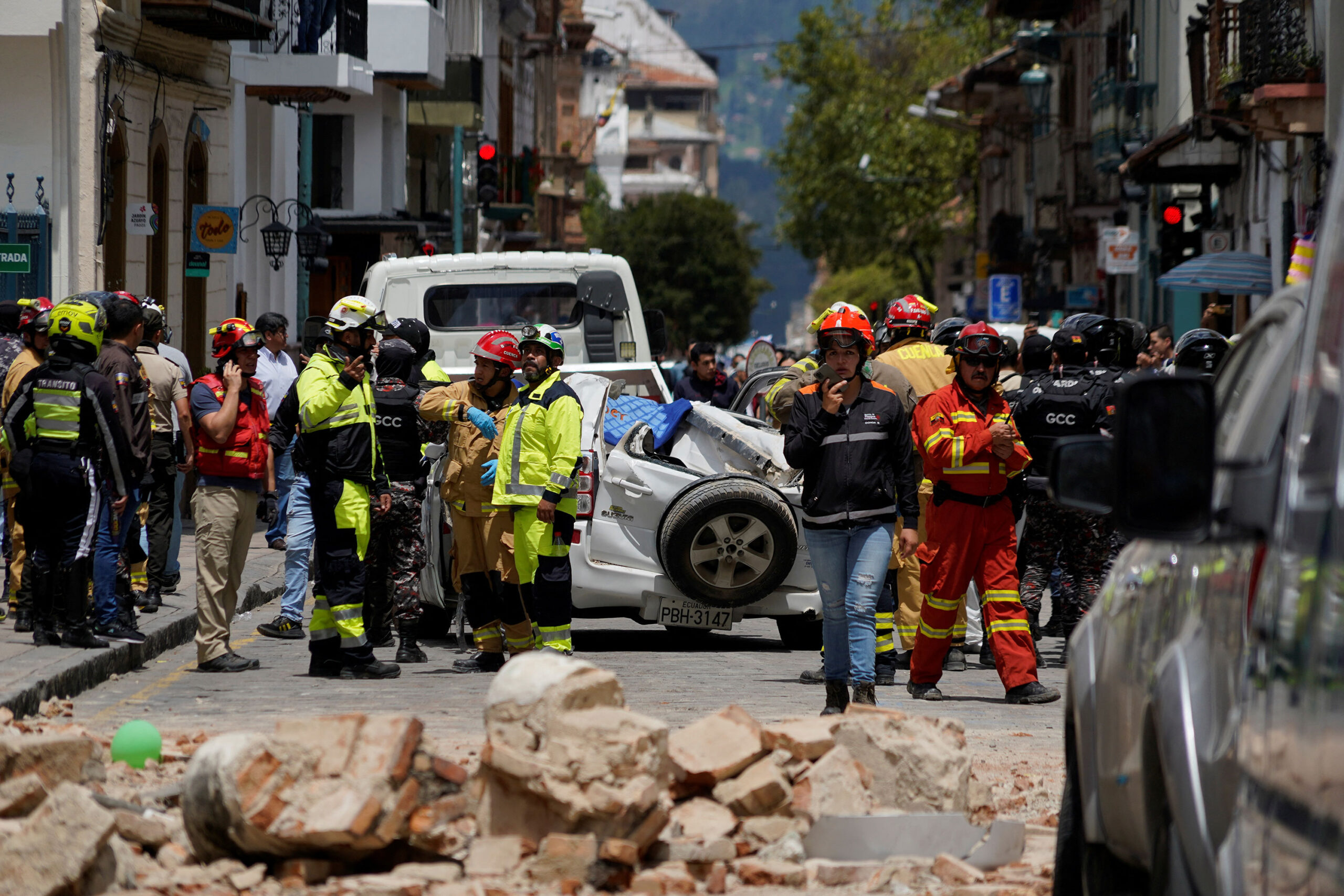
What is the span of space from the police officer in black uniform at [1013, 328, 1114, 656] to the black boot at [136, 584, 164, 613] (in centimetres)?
530

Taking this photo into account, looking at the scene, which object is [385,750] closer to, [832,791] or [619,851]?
[619,851]

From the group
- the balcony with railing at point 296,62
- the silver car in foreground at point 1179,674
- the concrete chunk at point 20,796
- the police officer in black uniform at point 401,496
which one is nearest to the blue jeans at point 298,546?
the police officer in black uniform at point 401,496

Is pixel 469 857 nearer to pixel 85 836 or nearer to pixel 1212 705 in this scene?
pixel 85 836

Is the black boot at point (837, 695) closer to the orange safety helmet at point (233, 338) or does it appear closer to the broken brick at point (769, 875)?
the broken brick at point (769, 875)

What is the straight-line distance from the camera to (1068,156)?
44344 mm

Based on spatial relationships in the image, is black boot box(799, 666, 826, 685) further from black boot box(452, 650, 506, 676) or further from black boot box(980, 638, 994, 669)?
black boot box(452, 650, 506, 676)

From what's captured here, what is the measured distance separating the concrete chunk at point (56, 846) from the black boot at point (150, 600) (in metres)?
7.20

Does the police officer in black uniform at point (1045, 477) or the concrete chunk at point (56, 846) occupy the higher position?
the police officer in black uniform at point (1045, 477)

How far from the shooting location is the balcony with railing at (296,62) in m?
27.2

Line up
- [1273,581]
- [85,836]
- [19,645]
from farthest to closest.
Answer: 1. [19,645]
2. [85,836]
3. [1273,581]

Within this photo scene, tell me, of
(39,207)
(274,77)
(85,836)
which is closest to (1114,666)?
(85,836)

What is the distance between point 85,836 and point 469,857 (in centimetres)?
105

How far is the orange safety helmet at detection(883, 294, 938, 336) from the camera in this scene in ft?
39.9

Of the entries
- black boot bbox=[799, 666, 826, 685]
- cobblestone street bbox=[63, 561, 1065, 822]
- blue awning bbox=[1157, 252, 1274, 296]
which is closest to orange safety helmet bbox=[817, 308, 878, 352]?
cobblestone street bbox=[63, 561, 1065, 822]
